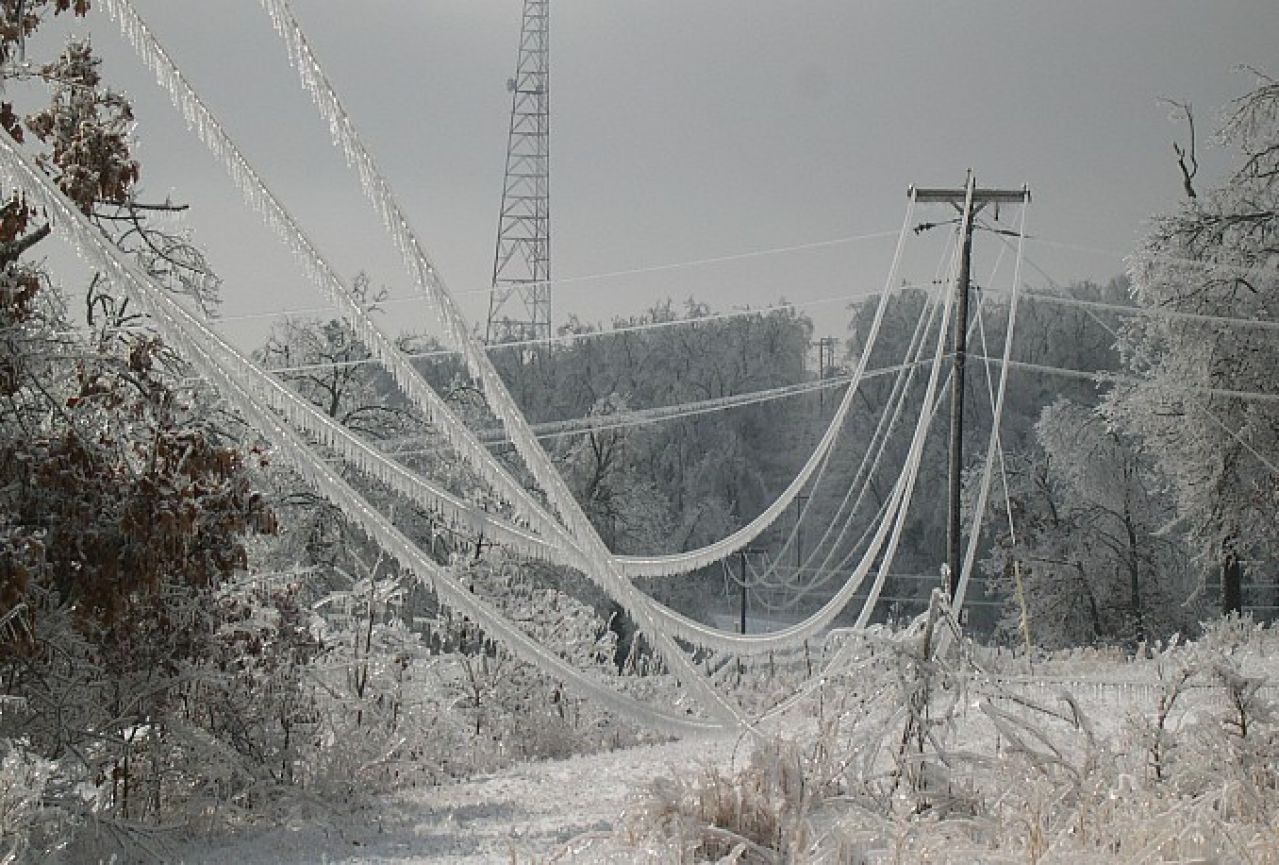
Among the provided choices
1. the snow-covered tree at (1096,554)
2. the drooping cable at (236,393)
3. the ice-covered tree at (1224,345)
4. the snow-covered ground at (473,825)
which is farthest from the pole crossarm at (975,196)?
the snow-covered tree at (1096,554)

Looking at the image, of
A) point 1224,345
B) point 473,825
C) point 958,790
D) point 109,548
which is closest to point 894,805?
point 958,790

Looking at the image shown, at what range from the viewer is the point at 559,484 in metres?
4.45

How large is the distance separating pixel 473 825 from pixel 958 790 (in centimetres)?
286

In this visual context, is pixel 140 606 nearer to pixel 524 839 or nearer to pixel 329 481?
pixel 524 839

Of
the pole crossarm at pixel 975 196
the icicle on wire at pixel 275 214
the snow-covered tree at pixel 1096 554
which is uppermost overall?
the pole crossarm at pixel 975 196

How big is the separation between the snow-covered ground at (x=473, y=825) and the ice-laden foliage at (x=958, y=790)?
11.9 inches

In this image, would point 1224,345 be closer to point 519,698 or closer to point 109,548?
point 519,698

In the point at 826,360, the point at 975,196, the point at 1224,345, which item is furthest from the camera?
the point at 826,360

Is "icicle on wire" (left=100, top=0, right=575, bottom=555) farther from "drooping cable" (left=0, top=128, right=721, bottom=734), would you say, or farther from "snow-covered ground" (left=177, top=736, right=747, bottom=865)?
"snow-covered ground" (left=177, top=736, right=747, bottom=865)

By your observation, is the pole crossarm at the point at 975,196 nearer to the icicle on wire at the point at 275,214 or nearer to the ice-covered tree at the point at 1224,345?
the ice-covered tree at the point at 1224,345

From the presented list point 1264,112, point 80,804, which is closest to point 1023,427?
point 1264,112

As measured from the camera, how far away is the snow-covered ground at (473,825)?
5734mm

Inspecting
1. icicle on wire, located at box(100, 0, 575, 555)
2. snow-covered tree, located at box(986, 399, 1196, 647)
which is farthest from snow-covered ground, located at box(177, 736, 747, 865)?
A: snow-covered tree, located at box(986, 399, 1196, 647)

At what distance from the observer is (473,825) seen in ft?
22.9
